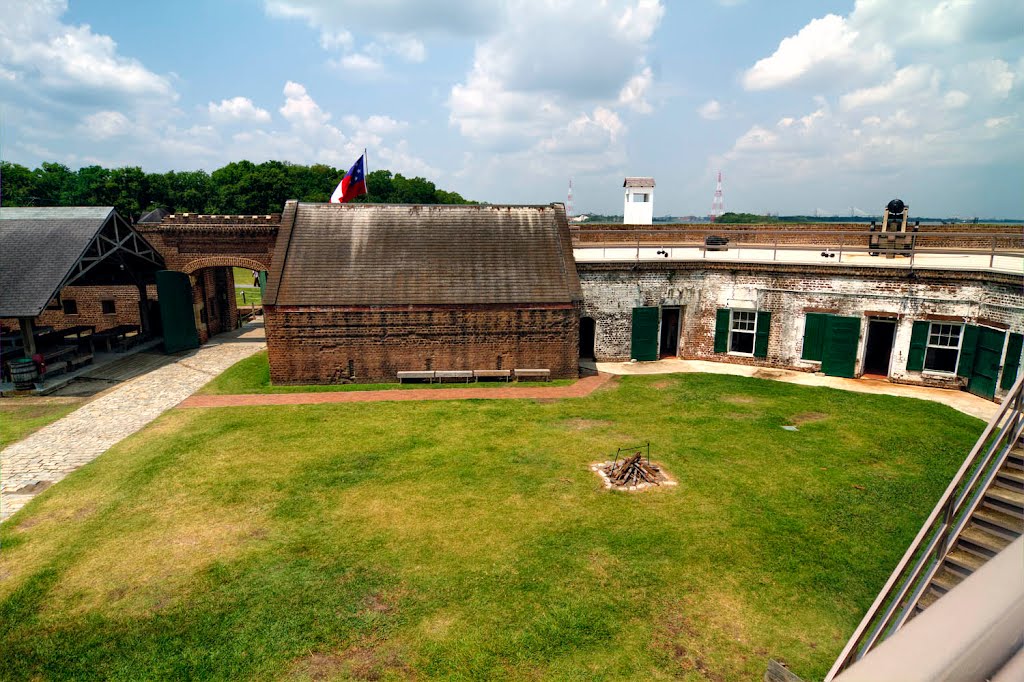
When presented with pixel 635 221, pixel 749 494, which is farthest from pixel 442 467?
pixel 635 221

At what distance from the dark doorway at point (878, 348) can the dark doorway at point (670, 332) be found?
663cm

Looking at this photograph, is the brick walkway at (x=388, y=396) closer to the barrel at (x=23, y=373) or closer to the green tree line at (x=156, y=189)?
the barrel at (x=23, y=373)

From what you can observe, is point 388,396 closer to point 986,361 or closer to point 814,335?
point 814,335

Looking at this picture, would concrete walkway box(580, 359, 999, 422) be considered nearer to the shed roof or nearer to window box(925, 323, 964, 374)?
window box(925, 323, 964, 374)

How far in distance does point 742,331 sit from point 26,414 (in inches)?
921

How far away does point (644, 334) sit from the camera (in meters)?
22.1

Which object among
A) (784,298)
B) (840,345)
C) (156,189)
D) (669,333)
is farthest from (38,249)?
(156,189)

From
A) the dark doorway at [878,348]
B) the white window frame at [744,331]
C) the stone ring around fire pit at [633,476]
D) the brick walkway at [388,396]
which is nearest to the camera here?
the stone ring around fire pit at [633,476]

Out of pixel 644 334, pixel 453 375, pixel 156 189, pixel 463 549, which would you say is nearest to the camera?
pixel 463 549

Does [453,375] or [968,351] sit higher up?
[968,351]

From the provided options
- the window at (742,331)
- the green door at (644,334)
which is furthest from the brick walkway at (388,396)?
the window at (742,331)

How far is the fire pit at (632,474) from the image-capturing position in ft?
38.3

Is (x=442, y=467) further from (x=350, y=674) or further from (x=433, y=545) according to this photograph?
(x=350, y=674)

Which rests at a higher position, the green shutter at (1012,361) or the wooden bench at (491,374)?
the green shutter at (1012,361)
